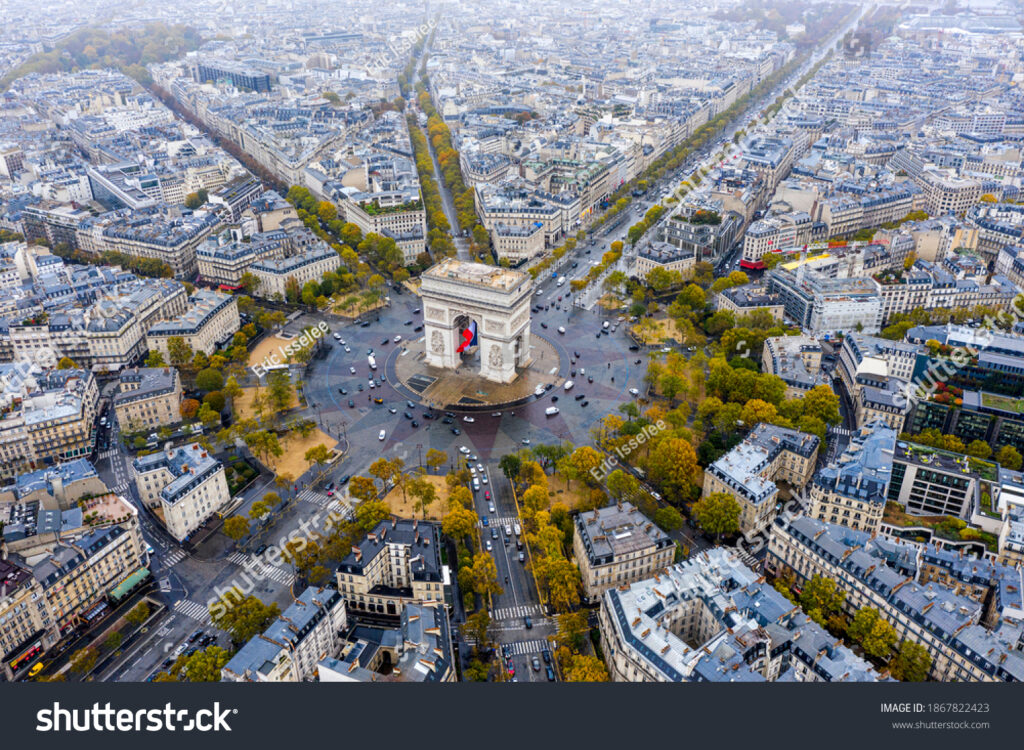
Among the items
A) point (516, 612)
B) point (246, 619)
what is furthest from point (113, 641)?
point (516, 612)

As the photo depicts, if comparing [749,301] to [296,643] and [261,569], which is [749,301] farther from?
[296,643]

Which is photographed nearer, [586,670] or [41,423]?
[586,670]

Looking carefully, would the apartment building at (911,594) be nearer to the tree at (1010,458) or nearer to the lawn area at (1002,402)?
the tree at (1010,458)

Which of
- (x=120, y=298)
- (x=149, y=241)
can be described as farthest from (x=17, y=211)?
(x=120, y=298)

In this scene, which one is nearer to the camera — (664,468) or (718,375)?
(664,468)

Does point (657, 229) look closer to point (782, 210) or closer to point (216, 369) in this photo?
point (782, 210)

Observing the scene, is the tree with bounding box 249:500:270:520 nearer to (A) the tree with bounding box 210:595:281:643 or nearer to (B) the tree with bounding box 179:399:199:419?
(A) the tree with bounding box 210:595:281:643

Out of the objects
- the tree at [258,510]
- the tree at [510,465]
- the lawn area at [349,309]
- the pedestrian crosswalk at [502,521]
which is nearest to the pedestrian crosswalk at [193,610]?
the tree at [258,510]
